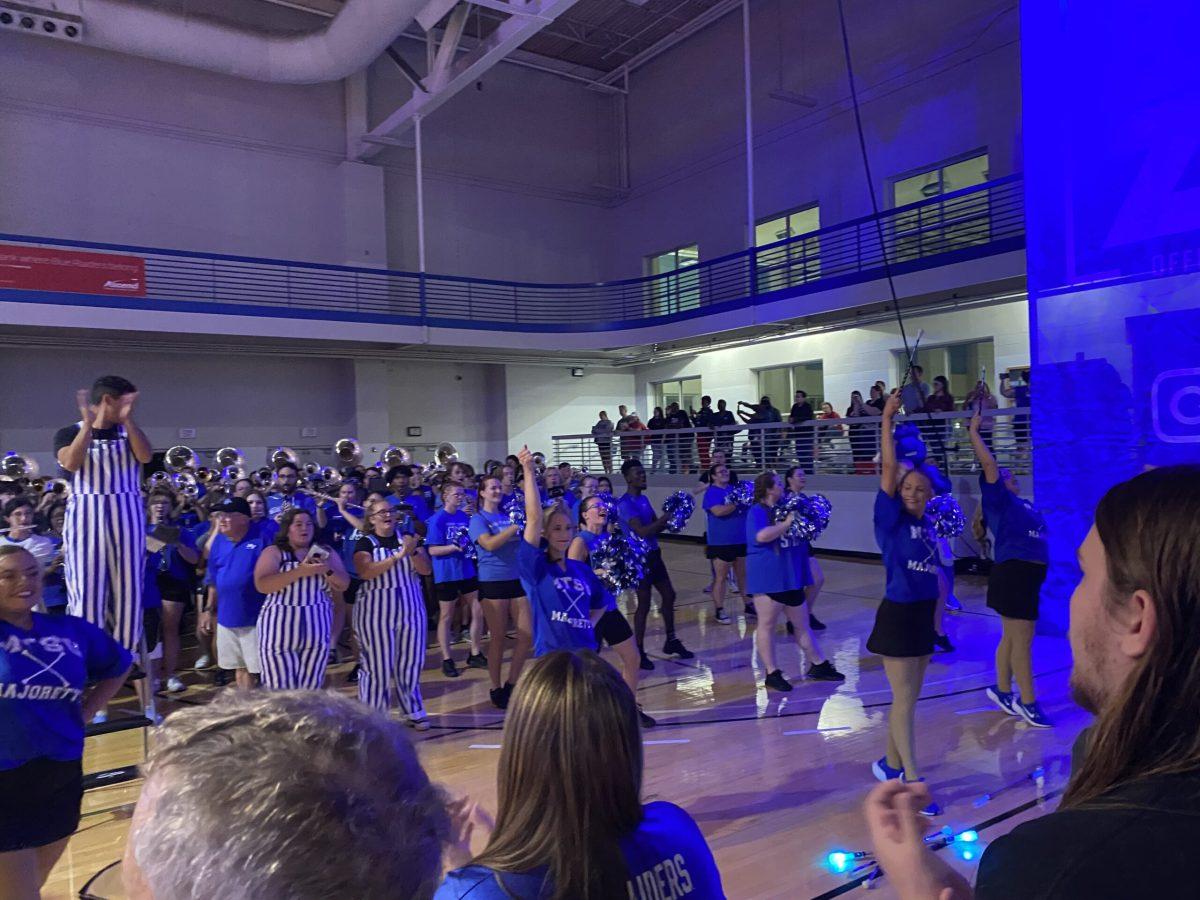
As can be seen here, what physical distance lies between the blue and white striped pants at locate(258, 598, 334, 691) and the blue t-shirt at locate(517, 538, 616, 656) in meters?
1.38

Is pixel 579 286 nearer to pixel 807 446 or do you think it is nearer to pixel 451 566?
pixel 807 446

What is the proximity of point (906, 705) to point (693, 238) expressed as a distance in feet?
58.2

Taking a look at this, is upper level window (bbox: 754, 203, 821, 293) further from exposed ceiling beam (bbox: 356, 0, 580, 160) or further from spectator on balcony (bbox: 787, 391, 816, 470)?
exposed ceiling beam (bbox: 356, 0, 580, 160)

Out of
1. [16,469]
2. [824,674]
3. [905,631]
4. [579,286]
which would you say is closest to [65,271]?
[16,469]

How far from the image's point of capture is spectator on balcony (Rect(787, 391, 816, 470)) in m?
14.8

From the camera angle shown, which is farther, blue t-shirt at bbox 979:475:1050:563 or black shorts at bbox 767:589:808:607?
black shorts at bbox 767:589:808:607

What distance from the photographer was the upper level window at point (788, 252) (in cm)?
1686

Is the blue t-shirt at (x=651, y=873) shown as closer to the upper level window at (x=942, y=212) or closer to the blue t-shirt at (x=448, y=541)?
the blue t-shirt at (x=448, y=541)

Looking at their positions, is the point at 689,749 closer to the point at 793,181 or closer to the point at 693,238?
the point at 793,181

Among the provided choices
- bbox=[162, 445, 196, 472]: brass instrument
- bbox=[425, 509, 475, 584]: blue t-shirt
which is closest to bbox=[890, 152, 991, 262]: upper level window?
bbox=[425, 509, 475, 584]: blue t-shirt

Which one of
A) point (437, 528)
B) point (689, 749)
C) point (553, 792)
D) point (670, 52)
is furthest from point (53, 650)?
point (670, 52)

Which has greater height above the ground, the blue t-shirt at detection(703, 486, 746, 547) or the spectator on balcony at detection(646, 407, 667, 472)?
the spectator on balcony at detection(646, 407, 667, 472)

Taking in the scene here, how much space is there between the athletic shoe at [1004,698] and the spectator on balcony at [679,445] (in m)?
11.6

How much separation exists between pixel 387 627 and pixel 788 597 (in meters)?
3.10
